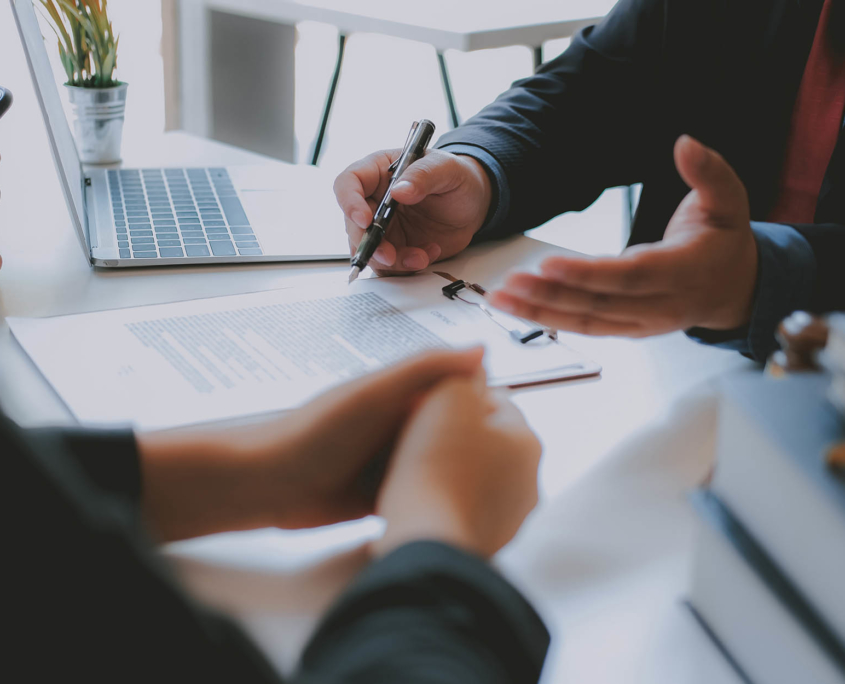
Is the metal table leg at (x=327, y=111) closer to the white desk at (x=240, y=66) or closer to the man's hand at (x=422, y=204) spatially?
the white desk at (x=240, y=66)

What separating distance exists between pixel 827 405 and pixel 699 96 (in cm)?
84

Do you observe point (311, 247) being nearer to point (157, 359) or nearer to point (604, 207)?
point (157, 359)

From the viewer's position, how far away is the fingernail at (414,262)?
2.77ft

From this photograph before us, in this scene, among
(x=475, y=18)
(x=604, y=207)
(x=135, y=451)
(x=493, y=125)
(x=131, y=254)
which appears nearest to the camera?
(x=135, y=451)

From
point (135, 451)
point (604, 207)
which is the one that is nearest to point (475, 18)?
point (135, 451)

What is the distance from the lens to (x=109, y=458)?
477mm

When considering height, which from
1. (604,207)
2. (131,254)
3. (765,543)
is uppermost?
(765,543)

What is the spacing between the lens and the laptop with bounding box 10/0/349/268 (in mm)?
860

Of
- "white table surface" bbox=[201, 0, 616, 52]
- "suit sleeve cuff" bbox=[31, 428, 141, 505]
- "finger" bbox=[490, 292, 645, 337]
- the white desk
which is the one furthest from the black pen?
the white desk

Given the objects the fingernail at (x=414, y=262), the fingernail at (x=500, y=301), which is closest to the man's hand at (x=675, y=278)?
the fingernail at (x=500, y=301)

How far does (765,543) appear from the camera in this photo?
0.37 m

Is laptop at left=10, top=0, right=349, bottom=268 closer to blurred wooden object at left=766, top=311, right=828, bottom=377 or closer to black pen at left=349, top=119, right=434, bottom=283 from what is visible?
black pen at left=349, top=119, right=434, bottom=283

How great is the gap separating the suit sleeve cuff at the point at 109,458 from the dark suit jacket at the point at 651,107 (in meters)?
0.59

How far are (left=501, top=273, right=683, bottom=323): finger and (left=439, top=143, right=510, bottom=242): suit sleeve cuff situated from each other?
34 cm
